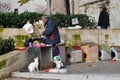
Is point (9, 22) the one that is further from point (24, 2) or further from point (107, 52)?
point (24, 2)

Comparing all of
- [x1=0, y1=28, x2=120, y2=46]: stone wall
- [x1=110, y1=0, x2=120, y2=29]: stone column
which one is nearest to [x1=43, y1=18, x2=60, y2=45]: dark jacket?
[x1=0, y1=28, x2=120, y2=46]: stone wall

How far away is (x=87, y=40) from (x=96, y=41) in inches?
14.0

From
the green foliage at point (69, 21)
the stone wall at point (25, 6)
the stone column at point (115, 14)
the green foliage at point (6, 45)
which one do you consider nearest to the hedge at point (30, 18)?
the green foliage at point (69, 21)

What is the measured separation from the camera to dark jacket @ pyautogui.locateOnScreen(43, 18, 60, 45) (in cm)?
1425

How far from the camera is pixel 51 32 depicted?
1429 centimetres

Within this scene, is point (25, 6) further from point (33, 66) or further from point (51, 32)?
point (33, 66)

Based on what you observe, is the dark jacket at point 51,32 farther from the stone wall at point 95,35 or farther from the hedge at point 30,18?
the hedge at point 30,18

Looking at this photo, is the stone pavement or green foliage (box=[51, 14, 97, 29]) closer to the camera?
the stone pavement

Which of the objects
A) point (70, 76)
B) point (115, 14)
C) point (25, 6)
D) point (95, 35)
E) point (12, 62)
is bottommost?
point (70, 76)

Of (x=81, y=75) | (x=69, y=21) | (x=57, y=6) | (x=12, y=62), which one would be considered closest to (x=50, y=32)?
A: (x=12, y=62)

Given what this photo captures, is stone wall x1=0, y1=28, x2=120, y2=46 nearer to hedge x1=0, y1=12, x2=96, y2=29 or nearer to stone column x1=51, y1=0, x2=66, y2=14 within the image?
hedge x1=0, y1=12, x2=96, y2=29

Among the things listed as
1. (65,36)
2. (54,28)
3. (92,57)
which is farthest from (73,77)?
(65,36)

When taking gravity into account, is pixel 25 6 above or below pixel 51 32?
above

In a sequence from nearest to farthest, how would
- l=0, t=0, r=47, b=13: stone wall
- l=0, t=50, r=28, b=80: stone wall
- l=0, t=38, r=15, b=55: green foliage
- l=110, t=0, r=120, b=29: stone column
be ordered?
l=0, t=50, r=28, b=80: stone wall, l=0, t=38, r=15, b=55: green foliage, l=110, t=0, r=120, b=29: stone column, l=0, t=0, r=47, b=13: stone wall
